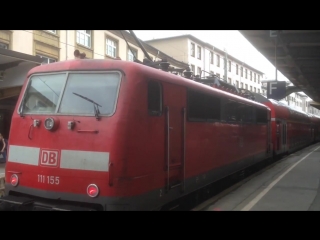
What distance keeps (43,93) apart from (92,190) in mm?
2009

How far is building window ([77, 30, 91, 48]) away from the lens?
22.2m

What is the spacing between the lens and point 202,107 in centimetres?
787

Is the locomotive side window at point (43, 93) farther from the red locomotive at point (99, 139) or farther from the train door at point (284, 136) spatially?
the train door at point (284, 136)

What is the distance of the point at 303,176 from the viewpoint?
40.1 feet

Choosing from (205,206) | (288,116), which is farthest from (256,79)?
(205,206)

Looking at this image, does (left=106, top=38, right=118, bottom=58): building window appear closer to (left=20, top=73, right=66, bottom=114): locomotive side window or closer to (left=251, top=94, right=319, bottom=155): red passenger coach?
(left=251, top=94, right=319, bottom=155): red passenger coach

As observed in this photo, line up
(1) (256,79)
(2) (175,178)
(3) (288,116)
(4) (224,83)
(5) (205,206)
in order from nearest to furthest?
(2) (175,178)
(5) (205,206)
(4) (224,83)
(3) (288,116)
(1) (256,79)

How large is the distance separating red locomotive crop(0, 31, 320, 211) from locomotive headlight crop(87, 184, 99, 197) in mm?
14

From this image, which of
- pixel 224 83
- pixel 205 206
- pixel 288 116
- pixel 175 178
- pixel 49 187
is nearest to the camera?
pixel 49 187

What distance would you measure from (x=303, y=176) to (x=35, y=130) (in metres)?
9.58

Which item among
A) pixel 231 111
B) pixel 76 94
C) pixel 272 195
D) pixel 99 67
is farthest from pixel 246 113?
pixel 76 94

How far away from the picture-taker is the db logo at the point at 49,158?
17.8 feet

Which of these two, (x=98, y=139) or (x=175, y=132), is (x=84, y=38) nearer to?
(x=175, y=132)
